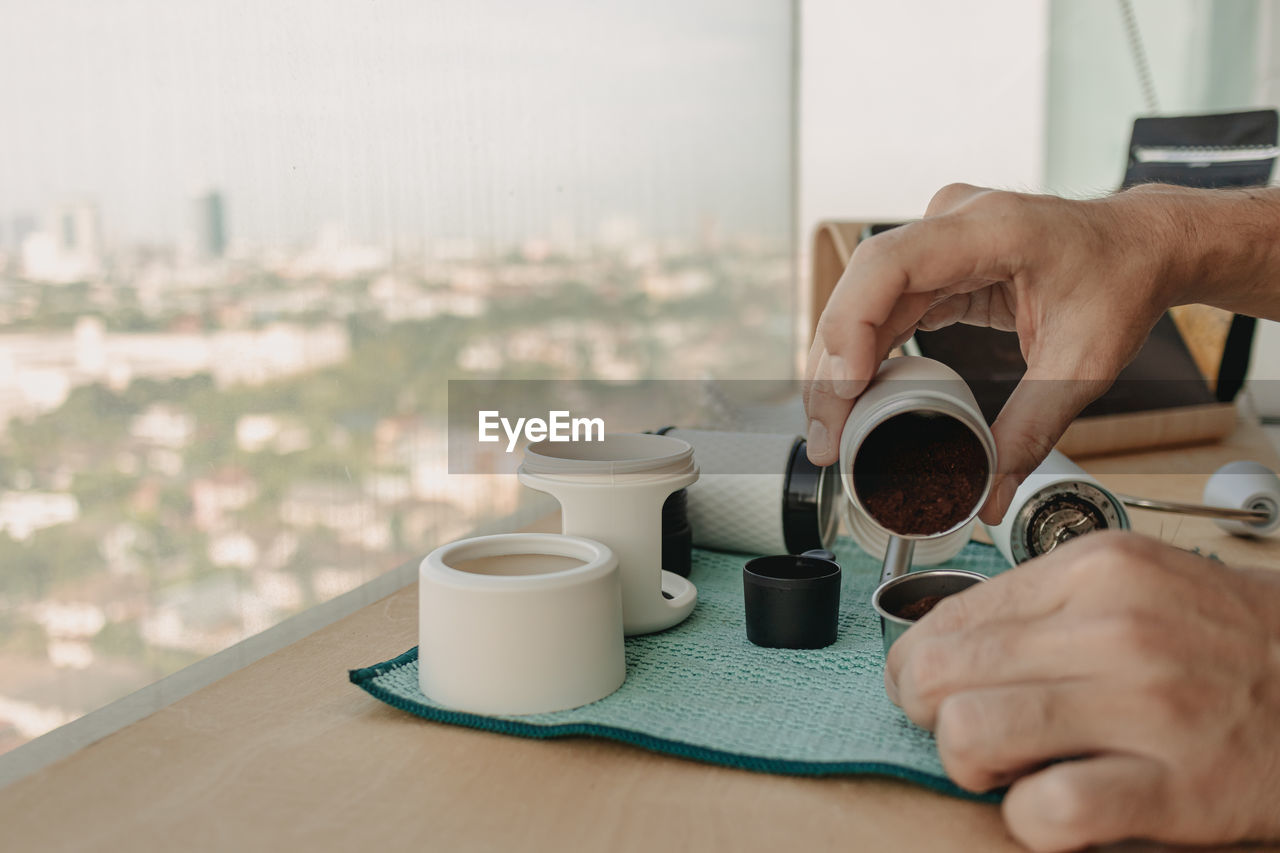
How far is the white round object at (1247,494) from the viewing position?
1030 millimetres

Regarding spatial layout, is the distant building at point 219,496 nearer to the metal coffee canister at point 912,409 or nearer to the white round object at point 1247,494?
the metal coffee canister at point 912,409

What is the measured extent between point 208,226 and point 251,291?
62 millimetres

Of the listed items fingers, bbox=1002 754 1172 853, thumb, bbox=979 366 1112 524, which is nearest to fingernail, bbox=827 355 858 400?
thumb, bbox=979 366 1112 524

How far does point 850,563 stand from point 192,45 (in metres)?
0.71

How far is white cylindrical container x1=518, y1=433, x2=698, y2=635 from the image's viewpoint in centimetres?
75

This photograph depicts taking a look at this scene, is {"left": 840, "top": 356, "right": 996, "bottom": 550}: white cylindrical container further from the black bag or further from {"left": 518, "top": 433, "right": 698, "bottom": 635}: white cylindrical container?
the black bag

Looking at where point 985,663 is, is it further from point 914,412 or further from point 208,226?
point 208,226

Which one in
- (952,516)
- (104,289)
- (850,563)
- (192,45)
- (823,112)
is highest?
(823,112)

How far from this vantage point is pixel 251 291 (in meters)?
0.79

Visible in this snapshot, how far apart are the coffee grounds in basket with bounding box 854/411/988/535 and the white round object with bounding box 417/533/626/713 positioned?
0.69 feet

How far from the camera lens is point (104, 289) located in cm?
66

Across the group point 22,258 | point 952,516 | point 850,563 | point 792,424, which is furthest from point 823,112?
point 22,258

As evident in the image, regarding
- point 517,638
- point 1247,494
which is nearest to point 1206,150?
point 1247,494

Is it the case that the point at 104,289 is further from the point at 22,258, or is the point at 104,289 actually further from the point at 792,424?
the point at 792,424
